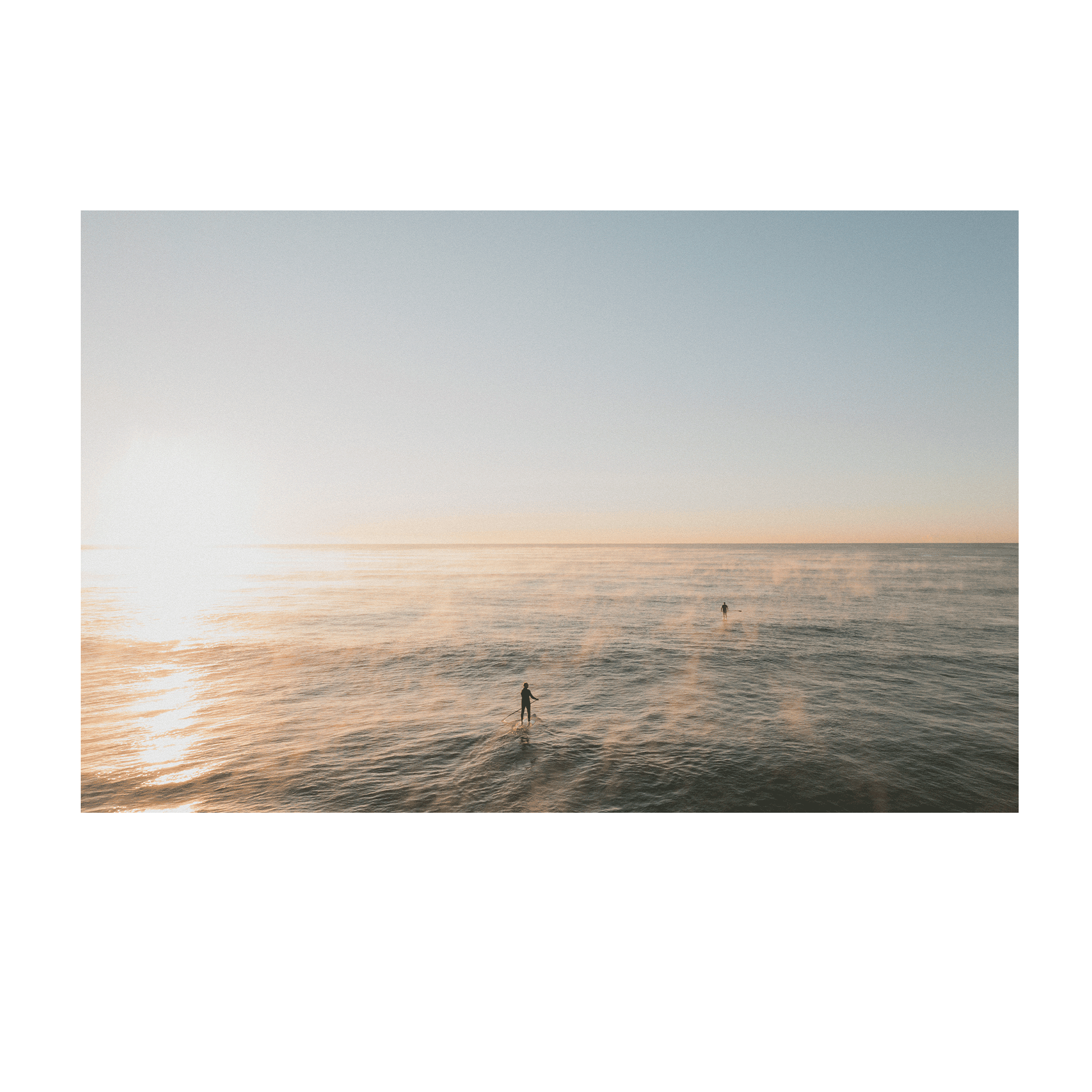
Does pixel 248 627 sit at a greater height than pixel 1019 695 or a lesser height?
lesser

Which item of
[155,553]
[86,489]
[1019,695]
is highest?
[86,489]

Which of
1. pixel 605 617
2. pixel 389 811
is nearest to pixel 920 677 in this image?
pixel 605 617

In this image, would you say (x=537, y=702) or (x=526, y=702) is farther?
(x=537, y=702)

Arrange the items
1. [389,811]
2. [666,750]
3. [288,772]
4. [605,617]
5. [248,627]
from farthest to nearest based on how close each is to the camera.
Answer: [605,617]
[248,627]
[666,750]
[288,772]
[389,811]

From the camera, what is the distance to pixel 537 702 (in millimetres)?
15102

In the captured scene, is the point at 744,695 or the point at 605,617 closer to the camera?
the point at 744,695

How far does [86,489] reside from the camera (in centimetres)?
874

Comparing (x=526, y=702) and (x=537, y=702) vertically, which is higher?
(x=526, y=702)

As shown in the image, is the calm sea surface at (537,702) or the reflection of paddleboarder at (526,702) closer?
the calm sea surface at (537,702)

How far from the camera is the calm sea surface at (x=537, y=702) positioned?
33.0 ft

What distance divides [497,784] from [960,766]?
32.4 ft

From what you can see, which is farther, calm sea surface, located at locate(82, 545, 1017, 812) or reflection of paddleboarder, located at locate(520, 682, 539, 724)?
reflection of paddleboarder, located at locate(520, 682, 539, 724)

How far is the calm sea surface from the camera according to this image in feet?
33.0

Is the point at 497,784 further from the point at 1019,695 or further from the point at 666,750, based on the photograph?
the point at 1019,695
